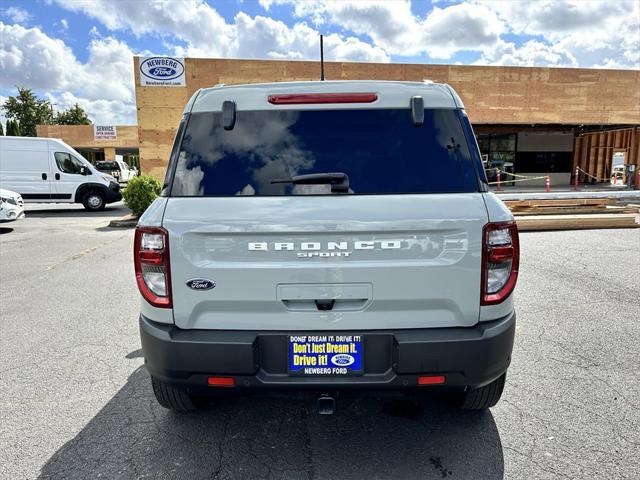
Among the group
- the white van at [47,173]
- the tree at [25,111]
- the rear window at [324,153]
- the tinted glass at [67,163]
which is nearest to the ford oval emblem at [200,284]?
the rear window at [324,153]

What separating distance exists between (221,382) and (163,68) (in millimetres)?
18942

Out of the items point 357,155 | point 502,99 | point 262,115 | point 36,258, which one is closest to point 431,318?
point 357,155

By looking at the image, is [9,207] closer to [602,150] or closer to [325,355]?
[325,355]

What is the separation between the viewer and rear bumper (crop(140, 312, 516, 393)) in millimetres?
2242

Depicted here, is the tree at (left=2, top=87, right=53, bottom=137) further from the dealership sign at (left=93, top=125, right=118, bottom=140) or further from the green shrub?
the green shrub

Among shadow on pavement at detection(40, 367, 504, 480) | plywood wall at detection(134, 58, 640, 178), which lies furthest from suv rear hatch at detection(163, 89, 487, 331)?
plywood wall at detection(134, 58, 640, 178)

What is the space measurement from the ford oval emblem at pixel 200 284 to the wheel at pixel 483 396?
5.52 feet

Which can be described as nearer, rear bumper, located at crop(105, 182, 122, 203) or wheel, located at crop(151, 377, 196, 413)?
wheel, located at crop(151, 377, 196, 413)

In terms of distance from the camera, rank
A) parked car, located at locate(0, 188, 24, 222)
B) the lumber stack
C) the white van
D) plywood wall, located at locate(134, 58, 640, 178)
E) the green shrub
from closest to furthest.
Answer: the lumber stack, parked car, located at locate(0, 188, 24, 222), the green shrub, the white van, plywood wall, located at locate(134, 58, 640, 178)

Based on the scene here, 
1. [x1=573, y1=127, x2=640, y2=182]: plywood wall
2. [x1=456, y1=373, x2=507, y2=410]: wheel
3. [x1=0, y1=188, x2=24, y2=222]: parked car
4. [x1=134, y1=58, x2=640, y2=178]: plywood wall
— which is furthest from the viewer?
[x1=573, y1=127, x2=640, y2=182]: plywood wall

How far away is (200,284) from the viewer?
2.29 meters

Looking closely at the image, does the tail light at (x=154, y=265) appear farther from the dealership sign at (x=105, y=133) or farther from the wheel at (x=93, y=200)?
the dealership sign at (x=105, y=133)

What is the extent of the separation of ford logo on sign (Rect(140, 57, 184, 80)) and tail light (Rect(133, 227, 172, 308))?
60.1 ft

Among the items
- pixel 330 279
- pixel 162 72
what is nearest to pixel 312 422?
pixel 330 279
